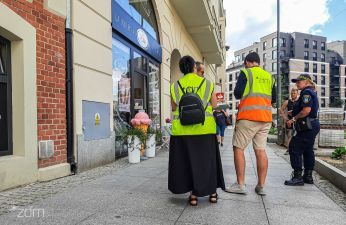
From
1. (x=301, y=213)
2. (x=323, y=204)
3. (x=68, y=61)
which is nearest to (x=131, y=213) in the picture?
(x=301, y=213)

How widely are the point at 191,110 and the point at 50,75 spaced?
2792 mm

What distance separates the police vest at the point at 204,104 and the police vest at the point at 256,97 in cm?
63

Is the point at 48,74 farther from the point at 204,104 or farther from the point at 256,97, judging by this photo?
the point at 256,97

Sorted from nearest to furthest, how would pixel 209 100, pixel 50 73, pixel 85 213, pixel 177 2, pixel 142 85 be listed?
pixel 85 213, pixel 209 100, pixel 50 73, pixel 142 85, pixel 177 2

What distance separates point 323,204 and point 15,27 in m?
4.69

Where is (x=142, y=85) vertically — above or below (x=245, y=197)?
above

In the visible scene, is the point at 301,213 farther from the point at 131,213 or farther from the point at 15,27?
the point at 15,27

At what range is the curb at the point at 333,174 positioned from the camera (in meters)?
4.71

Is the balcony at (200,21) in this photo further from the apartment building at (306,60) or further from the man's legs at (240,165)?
the apartment building at (306,60)

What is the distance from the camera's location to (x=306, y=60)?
79.8 metres

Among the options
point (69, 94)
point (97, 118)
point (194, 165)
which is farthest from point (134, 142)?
point (194, 165)

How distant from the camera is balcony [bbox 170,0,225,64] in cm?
1276

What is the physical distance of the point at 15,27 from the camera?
4.52 m

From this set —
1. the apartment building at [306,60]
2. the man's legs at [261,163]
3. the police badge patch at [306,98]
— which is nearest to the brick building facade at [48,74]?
the man's legs at [261,163]
